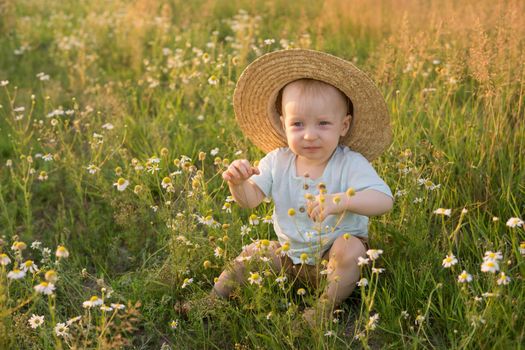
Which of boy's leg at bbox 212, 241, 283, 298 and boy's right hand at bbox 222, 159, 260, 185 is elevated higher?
boy's right hand at bbox 222, 159, 260, 185

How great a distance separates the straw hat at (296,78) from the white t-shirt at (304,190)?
114 mm

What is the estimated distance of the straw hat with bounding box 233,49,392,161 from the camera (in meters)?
2.98

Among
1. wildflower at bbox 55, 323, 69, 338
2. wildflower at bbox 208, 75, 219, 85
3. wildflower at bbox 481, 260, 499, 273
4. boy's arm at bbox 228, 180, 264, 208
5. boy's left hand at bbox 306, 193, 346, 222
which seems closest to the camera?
wildflower at bbox 481, 260, 499, 273

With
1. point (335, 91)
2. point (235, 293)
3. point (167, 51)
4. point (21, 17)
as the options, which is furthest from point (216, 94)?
point (21, 17)

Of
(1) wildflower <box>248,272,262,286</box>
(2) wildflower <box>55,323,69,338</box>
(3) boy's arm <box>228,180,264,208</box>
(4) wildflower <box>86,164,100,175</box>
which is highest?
(3) boy's arm <box>228,180,264,208</box>

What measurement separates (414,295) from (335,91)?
922 mm

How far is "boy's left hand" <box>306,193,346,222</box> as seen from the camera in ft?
8.34

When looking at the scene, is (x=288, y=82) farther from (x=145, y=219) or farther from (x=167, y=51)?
(x=167, y=51)

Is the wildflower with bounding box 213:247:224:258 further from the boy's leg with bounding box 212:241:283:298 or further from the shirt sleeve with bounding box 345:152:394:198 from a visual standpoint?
the shirt sleeve with bounding box 345:152:394:198

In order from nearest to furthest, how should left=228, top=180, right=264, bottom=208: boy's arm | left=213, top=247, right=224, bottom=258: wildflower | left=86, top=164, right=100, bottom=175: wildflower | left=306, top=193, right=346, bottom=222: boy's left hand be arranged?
left=306, top=193, right=346, bottom=222: boy's left hand → left=213, top=247, right=224, bottom=258: wildflower → left=228, top=180, right=264, bottom=208: boy's arm → left=86, top=164, right=100, bottom=175: wildflower

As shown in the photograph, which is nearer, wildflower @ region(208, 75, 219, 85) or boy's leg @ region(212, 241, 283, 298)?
boy's leg @ region(212, 241, 283, 298)

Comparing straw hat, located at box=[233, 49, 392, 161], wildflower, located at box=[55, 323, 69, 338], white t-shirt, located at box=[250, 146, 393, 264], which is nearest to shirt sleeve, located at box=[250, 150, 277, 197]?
white t-shirt, located at box=[250, 146, 393, 264]

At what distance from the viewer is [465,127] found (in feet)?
12.9

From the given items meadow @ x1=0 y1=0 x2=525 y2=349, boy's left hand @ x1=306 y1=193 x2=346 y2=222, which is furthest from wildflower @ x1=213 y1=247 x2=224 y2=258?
boy's left hand @ x1=306 y1=193 x2=346 y2=222
